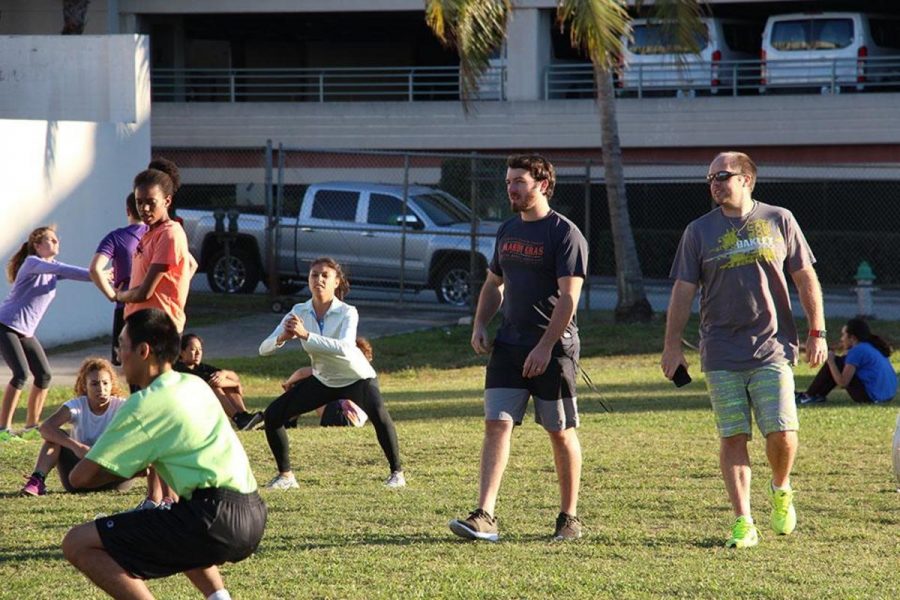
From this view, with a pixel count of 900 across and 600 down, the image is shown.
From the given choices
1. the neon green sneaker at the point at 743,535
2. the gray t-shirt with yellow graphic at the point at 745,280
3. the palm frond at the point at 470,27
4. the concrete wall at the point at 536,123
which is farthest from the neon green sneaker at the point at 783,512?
the concrete wall at the point at 536,123

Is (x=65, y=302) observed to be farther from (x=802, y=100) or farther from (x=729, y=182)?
(x=802, y=100)

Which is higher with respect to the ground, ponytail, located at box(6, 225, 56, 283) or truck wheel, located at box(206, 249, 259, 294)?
ponytail, located at box(6, 225, 56, 283)

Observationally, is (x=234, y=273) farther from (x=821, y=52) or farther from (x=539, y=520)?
(x=539, y=520)

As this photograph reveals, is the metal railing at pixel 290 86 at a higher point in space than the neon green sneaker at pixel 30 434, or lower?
higher

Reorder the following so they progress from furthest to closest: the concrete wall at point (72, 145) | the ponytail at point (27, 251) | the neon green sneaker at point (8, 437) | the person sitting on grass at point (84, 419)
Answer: the concrete wall at point (72, 145)
the ponytail at point (27, 251)
the neon green sneaker at point (8, 437)
the person sitting on grass at point (84, 419)

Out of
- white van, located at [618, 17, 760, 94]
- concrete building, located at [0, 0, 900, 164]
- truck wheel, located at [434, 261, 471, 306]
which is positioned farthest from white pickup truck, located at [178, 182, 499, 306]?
white van, located at [618, 17, 760, 94]

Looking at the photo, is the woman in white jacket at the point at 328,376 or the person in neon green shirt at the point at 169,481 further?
the woman in white jacket at the point at 328,376

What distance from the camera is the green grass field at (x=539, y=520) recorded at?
19.4 ft

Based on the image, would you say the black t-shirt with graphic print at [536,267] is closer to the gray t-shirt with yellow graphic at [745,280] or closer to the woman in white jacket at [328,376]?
the gray t-shirt with yellow graphic at [745,280]

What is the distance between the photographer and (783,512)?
267 inches

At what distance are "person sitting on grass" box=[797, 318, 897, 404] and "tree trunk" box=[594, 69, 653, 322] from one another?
7.05m

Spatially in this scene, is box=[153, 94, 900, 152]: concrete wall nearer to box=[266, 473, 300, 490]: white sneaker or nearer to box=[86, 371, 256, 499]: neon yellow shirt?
box=[266, 473, 300, 490]: white sneaker

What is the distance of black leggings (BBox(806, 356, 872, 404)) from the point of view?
12.6 m

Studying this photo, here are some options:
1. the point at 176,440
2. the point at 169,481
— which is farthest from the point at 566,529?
the point at 176,440
